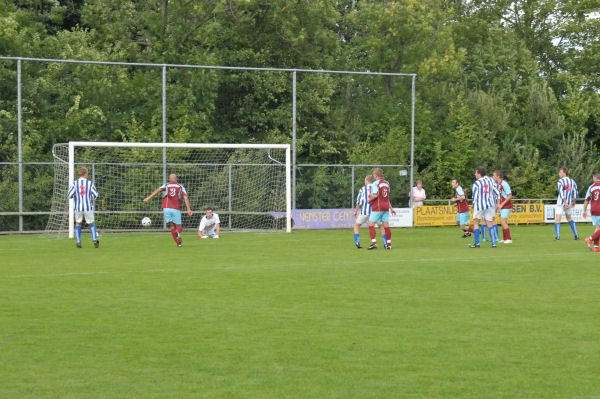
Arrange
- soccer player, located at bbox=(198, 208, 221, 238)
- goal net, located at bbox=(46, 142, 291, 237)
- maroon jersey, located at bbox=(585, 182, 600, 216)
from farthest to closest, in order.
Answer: goal net, located at bbox=(46, 142, 291, 237), soccer player, located at bbox=(198, 208, 221, 238), maroon jersey, located at bbox=(585, 182, 600, 216)

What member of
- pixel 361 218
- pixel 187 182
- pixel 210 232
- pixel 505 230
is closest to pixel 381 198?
pixel 361 218

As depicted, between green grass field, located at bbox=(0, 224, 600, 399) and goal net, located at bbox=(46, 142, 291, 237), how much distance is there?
9579 millimetres

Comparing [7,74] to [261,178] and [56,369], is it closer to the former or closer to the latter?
[261,178]

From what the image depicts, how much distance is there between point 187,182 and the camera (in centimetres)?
2795

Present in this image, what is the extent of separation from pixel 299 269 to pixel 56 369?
27.1 ft

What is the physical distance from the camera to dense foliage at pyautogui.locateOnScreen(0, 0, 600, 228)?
2981 centimetres

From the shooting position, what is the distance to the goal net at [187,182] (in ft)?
86.4

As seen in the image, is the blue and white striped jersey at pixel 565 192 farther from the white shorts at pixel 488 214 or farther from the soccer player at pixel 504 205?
the white shorts at pixel 488 214

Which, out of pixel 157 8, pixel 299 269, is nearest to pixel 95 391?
pixel 299 269

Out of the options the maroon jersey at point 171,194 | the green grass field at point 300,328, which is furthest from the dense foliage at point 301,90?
the green grass field at point 300,328

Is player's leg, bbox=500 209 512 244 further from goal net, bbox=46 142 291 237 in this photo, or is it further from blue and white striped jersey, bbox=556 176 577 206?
goal net, bbox=46 142 291 237

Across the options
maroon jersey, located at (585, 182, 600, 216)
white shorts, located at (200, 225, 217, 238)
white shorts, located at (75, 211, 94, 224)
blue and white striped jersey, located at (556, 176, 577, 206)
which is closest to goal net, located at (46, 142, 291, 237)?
white shorts, located at (200, 225, 217, 238)

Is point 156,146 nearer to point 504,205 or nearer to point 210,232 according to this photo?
point 210,232

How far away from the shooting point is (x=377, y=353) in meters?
7.68
